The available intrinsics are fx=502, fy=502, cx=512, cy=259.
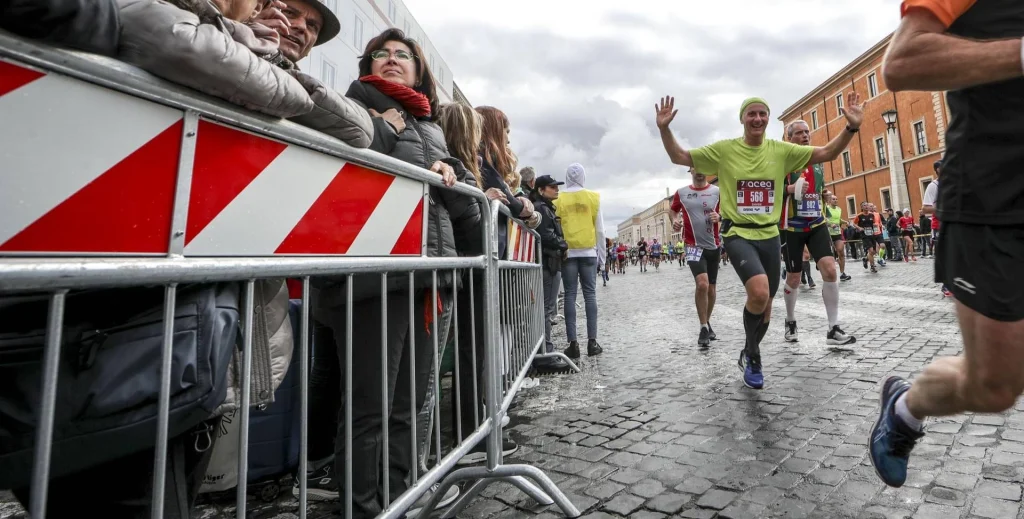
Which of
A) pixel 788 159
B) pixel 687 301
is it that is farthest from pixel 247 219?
pixel 687 301

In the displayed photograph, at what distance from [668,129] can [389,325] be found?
9.20 feet

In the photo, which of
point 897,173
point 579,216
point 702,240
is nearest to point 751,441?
point 579,216

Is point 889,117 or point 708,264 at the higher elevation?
point 889,117

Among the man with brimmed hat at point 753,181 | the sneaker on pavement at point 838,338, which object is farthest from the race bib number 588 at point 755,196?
the sneaker on pavement at point 838,338

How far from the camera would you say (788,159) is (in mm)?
4105

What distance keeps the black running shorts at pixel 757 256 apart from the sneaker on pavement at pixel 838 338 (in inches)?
57.0

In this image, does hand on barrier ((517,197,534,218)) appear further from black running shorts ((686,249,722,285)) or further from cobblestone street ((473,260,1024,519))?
black running shorts ((686,249,722,285))

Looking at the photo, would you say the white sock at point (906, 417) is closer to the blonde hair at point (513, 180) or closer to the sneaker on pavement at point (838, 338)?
the blonde hair at point (513, 180)

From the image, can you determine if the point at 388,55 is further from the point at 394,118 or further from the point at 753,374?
the point at 753,374

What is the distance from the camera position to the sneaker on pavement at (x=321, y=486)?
7.58 ft

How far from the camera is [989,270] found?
5.10 feet

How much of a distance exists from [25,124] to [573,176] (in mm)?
5407

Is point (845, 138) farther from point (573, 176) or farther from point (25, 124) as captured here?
point (25, 124)

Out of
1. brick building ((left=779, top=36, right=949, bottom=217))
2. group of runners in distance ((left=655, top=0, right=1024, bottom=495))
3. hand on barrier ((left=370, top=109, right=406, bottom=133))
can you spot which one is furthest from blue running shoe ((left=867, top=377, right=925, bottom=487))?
brick building ((left=779, top=36, right=949, bottom=217))
